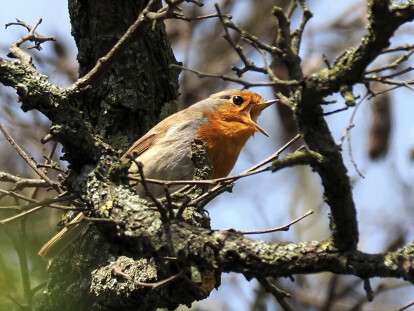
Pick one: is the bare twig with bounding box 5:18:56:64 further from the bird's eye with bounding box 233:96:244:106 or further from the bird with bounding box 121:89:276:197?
the bird's eye with bounding box 233:96:244:106

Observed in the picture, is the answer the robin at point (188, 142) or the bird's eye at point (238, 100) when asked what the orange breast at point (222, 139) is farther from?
the bird's eye at point (238, 100)

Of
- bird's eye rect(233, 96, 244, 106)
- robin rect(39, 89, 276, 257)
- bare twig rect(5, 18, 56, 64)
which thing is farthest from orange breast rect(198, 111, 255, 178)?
bare twig rect(5, 18, 56, 64)

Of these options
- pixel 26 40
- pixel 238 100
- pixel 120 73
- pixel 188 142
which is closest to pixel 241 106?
pixel 238 100

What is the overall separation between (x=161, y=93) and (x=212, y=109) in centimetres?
74

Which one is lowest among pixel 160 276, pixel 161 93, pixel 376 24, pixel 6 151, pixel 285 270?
pixel 285 270

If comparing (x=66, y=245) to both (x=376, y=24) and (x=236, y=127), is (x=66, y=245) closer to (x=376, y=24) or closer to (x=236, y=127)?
(x=236, y=127)

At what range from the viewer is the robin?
4797 mm

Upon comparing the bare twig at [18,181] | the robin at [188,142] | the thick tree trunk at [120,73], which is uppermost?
the thick tree trunk at [120,73]

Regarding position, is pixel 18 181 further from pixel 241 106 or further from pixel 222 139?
pixel 241 106

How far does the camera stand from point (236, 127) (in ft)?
17.4

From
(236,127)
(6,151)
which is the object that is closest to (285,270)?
(236,127)

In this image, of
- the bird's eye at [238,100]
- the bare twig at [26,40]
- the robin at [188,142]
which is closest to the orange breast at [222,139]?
the robin at [188,142]

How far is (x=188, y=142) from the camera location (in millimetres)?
5016

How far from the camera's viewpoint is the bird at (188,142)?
4.79 meters
